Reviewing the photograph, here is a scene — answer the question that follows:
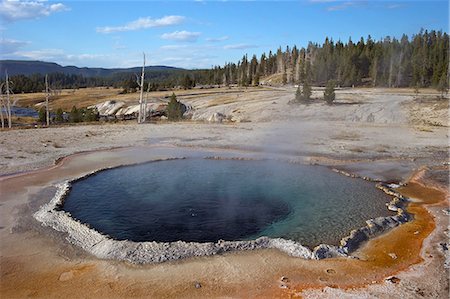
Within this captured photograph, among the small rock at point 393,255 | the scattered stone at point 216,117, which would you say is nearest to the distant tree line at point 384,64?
the scattered stone at point 216,117

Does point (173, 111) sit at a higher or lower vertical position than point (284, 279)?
higher

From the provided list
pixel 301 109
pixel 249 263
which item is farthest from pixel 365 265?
pixel 301 109

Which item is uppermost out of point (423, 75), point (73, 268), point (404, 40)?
point (404, 40)

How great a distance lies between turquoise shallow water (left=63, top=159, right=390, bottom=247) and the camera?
912 cm

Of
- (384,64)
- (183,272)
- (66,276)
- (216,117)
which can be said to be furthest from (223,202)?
(384,64)

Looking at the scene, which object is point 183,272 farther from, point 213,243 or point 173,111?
point 173,111

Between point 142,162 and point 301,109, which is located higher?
point 301,109

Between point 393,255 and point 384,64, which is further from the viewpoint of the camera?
point 384,64

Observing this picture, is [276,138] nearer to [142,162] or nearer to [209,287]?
[142,162]

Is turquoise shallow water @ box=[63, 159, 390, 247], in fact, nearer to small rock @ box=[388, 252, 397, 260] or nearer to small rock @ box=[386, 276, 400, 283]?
small rock @ box=[388, 252, 397, 260]

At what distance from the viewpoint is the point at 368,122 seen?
27.4 meters

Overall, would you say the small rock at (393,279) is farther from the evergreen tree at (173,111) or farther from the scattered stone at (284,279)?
the evergreen tree at (173,111)

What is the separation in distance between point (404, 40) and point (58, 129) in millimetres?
63495

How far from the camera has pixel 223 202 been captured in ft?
36.7
